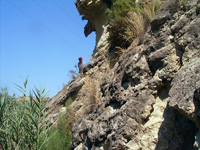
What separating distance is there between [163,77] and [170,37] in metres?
0.96

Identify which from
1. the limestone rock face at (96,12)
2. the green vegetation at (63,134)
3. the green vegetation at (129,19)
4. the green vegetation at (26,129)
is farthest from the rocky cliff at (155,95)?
the limestone rock face at (96,12)

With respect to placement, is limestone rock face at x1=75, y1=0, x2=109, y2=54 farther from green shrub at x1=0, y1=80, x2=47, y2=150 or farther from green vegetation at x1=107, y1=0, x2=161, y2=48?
green shrub at x1=0, y1=80, x2=47, y2=150

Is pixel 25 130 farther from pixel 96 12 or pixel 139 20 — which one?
pixel 96 12

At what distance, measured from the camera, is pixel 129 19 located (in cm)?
842

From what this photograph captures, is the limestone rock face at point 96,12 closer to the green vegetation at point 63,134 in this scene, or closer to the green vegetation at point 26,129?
the green vegetation at point 63,134

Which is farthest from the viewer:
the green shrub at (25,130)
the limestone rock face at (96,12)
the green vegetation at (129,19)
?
the limestone rock face at (96,12)

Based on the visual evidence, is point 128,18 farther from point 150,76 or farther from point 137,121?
point 137,121

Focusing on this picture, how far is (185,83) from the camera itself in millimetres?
4105

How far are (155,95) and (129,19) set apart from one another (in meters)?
3.82

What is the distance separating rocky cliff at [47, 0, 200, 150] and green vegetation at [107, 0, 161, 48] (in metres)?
0.86

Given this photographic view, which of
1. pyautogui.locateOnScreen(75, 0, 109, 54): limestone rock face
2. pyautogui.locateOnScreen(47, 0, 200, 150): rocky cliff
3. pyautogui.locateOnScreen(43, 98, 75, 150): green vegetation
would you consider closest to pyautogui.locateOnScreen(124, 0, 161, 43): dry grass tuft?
pyautogui.locateOnScreen(47, 0, 200, 150): rocky cliff

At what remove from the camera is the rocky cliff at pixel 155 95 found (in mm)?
4262

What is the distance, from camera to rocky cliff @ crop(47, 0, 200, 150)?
426 cm

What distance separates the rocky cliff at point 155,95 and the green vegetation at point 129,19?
855 millimetres
